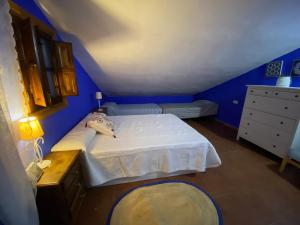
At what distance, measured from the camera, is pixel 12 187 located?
0.79m

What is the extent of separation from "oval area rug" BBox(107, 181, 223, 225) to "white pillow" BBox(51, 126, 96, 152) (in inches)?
31.1

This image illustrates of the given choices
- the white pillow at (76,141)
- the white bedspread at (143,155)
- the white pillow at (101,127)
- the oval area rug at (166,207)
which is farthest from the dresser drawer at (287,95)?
the white pillow at (76,141)

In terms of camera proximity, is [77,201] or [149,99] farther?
[149,99]

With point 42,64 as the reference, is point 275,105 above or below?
below

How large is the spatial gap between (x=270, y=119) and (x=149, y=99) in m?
3.38

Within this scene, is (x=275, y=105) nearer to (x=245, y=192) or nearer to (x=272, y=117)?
(x=272, y=117)

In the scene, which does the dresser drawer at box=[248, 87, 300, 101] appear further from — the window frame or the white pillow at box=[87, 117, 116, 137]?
the window frame

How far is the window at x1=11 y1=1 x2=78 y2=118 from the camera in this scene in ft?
3.94

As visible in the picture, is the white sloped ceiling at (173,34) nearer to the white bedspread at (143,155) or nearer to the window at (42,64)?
the window at (42,64)

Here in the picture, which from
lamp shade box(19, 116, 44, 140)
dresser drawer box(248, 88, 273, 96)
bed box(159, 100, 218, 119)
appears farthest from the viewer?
bed box(159, 100, 218, 119)

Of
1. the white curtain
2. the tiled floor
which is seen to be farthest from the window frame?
the tiled floor

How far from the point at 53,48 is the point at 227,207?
2758 millimetres

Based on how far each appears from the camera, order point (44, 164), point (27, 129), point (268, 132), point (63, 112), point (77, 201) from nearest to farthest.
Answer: point (27, 129)
point (44, 164)
point (77, 201)
point (63, 112)
point (268, 132)

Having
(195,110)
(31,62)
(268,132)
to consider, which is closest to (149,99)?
(195,110)
